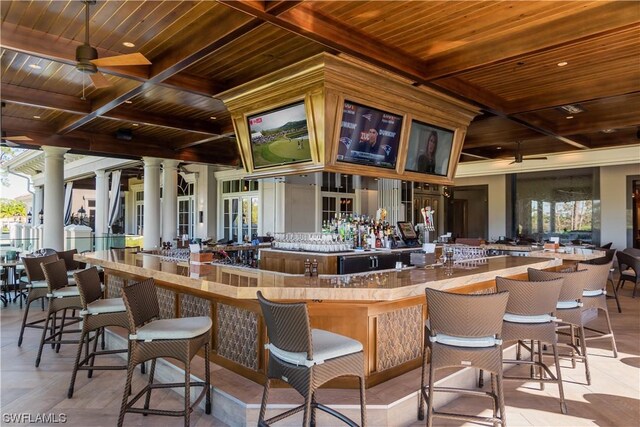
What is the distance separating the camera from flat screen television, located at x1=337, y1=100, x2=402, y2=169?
4.38 metres

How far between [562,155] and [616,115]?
4.40m

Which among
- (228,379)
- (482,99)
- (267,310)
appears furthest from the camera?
(482,99)

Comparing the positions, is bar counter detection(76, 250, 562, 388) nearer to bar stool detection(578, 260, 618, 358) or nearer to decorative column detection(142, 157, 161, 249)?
bar stool detection(578, 260, 618, 358)

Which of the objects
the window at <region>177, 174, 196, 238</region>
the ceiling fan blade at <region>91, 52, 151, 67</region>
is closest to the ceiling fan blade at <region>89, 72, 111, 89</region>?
the ceiling fan blade at <region>91, 52, 151, 67</region>

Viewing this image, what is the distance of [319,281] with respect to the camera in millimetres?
3105

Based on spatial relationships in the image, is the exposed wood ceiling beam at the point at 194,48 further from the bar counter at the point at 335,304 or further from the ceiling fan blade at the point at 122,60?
the bar counter at the point at 335,304

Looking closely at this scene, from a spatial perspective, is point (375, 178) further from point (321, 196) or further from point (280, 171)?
point (321, 196)

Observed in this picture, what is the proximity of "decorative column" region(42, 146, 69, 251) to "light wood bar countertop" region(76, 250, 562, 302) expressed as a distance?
5811mm

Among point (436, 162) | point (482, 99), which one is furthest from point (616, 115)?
point (436, 162)

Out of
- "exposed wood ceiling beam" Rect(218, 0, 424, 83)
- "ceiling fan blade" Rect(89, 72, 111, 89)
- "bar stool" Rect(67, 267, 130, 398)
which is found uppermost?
"exposed wood ceiling beam" Rect(218, 0, 424, 83)

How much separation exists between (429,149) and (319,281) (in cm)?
303

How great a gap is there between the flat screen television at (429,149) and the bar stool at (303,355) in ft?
10.3

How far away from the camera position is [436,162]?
5.58 metres

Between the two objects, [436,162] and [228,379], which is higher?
[436,162]
